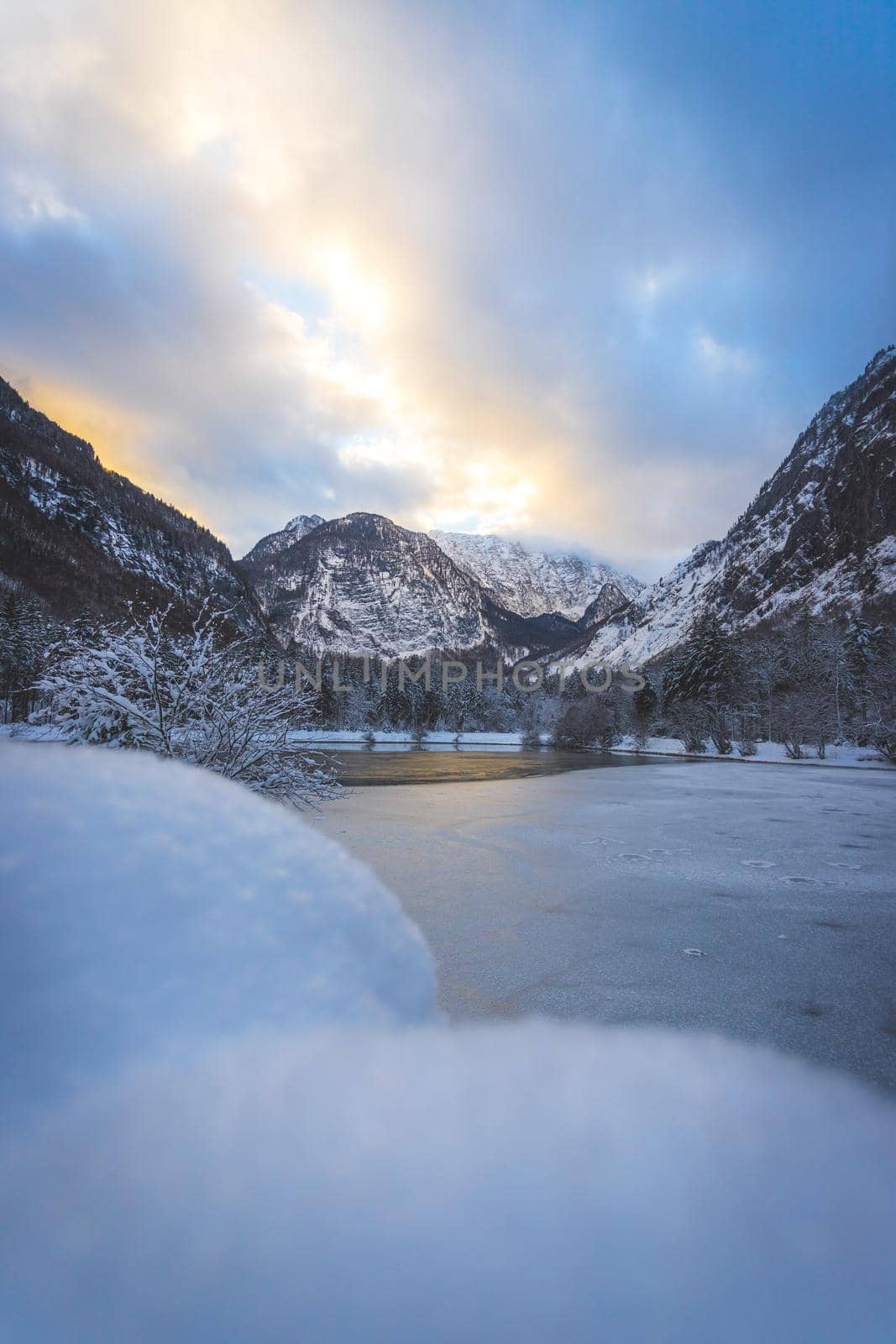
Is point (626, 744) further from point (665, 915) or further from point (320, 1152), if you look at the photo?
point (320, 1152)

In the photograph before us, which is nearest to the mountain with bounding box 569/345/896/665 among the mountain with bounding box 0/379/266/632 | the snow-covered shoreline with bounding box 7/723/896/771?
the snow-covered shoreline with bounding box 7/723/896/771

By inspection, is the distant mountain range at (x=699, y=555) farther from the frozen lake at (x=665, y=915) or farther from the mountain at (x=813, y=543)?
the frozen lake at (x=665, y=915)

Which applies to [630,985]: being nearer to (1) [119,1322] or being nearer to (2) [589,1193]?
(2) [589,1193]

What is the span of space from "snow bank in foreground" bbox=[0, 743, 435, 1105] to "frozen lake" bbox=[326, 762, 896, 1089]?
3.51ft

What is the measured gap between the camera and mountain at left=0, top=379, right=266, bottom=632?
375ft

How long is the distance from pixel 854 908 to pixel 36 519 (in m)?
161

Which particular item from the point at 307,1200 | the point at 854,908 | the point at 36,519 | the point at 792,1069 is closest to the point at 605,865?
the point at 854,908

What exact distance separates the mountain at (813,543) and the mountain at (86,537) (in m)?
118

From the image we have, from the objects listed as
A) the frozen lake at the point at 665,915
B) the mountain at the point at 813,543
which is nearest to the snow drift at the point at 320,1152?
the frozen lake at the point at 665,915

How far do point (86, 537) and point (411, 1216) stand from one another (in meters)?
161

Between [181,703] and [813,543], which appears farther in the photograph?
[813,543]

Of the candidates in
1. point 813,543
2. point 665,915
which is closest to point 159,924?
point 665,915

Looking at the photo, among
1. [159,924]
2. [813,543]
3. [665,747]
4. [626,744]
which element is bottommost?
[626,744]

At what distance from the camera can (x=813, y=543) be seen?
137 meters
